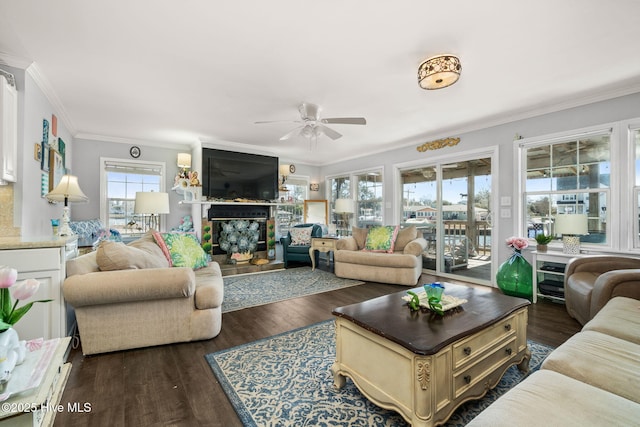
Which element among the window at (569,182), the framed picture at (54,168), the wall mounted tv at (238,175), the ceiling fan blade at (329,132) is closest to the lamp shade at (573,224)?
the window at (569,182)

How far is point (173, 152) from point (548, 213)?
20.5 feet

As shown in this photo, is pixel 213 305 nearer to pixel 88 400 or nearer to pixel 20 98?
pixel 88 400

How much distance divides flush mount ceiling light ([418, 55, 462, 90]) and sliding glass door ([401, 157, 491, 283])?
247 centimetres

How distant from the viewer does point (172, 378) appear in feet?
6.14

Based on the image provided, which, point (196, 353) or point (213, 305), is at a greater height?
point (213, 305)

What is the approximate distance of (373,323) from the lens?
1576 millimetres

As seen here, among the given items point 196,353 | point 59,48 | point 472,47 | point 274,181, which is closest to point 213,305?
point 196,353

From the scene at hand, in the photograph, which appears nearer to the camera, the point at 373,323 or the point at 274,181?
the point at 373,323

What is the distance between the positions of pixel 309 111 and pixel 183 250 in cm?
217

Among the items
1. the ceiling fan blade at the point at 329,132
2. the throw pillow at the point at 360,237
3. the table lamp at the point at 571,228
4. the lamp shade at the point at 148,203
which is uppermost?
the ceiling fan blade at the point at 329,132

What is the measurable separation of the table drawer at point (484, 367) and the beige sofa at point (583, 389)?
0.33 meters

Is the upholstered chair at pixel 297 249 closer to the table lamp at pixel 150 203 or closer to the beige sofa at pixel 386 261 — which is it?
the beige sofa at pixel 386 261

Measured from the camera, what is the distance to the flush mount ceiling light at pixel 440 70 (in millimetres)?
2264

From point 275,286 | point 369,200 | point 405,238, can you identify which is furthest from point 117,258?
point 369,200
